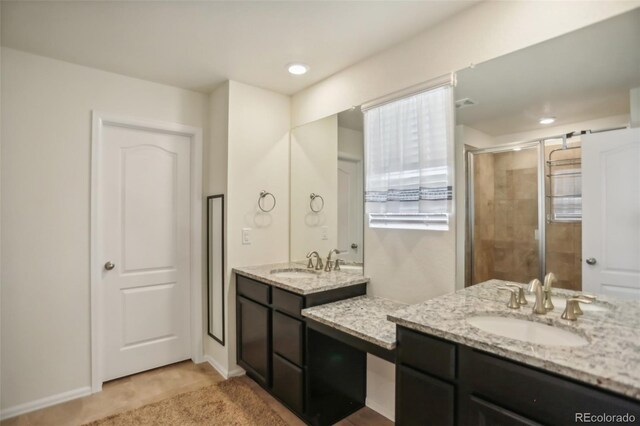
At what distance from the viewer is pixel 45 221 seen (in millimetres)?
2309

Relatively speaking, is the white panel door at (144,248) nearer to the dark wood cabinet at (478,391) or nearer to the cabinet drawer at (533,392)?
the dark wood cabinet at (478,391)

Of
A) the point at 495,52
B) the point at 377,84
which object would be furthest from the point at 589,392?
the point at 377,84

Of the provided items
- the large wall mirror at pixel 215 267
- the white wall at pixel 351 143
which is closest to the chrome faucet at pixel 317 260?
the large wall mirror at pixel 215 267

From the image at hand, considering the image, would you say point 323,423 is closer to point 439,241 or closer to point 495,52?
point 439,241

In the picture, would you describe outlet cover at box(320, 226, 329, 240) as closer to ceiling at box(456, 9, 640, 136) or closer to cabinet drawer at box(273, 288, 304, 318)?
cabinet drawer at box(273, 288, 304, 318)

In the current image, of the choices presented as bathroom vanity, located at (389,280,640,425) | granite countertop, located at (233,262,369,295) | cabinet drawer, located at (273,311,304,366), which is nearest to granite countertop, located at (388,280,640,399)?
bathroom vanity, located at (389,280,640,425)

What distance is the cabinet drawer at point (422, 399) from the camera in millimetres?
1266

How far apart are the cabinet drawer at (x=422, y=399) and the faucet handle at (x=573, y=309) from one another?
56 cm

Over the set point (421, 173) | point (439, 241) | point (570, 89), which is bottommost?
point (439, 241)

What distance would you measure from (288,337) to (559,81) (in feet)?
6.62

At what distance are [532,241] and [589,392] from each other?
80 centimetres

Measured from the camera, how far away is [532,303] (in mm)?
1551

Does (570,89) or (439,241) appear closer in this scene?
(570,89)

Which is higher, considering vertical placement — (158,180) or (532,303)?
(158,180)
